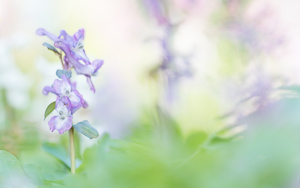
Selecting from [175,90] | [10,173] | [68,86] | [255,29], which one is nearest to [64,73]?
[68,86]

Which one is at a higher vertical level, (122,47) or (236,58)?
(122,47)

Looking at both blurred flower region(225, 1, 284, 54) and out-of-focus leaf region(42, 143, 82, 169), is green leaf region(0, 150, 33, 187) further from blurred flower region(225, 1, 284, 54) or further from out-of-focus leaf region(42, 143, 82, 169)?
blurred flower region(225, 1, 284, 54)

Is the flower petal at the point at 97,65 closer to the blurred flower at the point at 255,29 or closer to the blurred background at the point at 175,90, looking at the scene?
the blurred background at the point at 175,90

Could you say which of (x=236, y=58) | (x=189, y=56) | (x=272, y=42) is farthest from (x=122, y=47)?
(x=189, y=56)

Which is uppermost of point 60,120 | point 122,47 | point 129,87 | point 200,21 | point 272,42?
point 122,47

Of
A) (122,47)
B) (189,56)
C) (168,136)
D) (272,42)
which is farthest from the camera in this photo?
(122,47)

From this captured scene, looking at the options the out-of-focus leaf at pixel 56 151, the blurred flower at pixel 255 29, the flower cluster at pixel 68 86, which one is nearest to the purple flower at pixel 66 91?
the flower cluster at pixel 68 86

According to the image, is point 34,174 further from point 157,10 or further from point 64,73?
→ point 157,10

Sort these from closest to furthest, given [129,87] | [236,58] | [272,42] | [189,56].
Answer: [189,56]
[272,42]
[236,58]
[129,87]

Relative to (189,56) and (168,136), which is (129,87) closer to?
(189,56)
